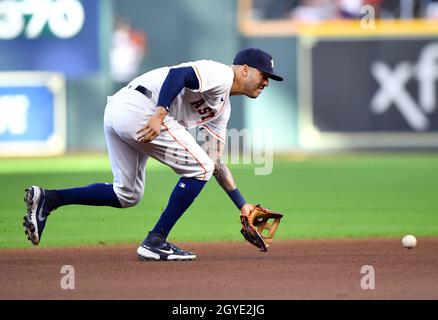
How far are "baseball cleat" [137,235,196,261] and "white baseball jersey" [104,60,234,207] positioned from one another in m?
0.42

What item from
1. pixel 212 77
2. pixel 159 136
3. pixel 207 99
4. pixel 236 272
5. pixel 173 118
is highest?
pixel 212 77

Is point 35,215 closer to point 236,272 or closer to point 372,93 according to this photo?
point 236,272

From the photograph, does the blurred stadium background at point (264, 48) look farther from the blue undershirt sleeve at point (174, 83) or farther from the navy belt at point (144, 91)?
the blue undershirt sleeve at point (174, 83)

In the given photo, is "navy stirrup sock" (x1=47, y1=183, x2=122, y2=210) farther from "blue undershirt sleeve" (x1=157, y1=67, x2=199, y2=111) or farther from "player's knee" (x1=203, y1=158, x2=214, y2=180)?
"blue undershirt sleeve" (x1=157, y1=67, x2=199, y2=111)

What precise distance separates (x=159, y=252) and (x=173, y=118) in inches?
35.9

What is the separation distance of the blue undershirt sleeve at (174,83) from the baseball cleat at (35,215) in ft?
3.69

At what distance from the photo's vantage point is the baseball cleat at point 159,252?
281 inches

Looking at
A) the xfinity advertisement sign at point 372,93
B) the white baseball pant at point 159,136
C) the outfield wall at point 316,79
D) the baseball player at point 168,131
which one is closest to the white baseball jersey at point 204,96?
the baseball player at point 168,131

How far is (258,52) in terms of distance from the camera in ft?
22.9

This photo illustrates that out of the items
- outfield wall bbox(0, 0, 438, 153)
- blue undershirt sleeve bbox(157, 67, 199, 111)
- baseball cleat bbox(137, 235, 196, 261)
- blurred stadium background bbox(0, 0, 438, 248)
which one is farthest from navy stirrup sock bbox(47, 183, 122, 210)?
outfield wall bbox(0, 0, 438, 153)

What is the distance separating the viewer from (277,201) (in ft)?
37.4

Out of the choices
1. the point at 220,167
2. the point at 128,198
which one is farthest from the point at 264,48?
the point at 128,198

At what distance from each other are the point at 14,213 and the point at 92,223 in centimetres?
92

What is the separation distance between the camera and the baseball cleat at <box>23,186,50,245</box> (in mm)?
7051
